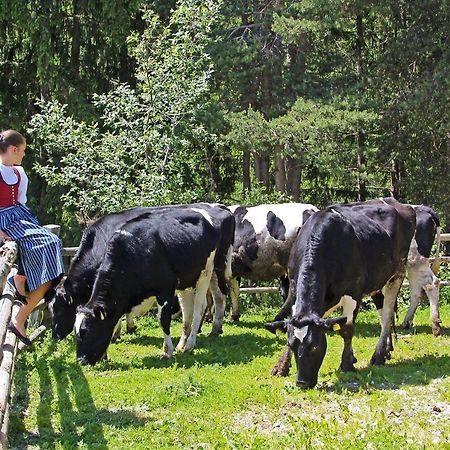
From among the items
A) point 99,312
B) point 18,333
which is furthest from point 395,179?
point 18,333

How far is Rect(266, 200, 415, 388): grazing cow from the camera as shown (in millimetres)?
8555

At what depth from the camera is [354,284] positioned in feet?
31.4

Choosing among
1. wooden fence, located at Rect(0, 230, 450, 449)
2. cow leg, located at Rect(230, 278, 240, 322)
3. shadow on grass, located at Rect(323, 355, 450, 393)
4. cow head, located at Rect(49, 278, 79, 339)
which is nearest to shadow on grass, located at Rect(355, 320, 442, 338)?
cow leg, located at Rect(230, 278, 240, 322)

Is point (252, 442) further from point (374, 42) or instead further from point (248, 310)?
point (374, 42)

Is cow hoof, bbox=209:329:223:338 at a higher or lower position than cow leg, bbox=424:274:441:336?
lower

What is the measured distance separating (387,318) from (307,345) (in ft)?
7.55

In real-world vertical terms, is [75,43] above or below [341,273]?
above

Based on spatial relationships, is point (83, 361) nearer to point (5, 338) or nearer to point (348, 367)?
point (348, 367)

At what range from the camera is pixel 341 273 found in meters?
9.38

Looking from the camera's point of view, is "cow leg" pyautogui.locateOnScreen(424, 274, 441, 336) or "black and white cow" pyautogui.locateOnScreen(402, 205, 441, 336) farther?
"black and white cow" pyautogui.locateOnScreen(402, 205, 441, 336)

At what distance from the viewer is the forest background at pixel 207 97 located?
15.3 meters

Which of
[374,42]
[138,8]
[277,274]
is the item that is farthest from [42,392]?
[374,42]

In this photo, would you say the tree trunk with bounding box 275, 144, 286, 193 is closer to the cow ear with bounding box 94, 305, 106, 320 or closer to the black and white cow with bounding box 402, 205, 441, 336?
the black and white cow with bounding box 402, 205, 441, 336

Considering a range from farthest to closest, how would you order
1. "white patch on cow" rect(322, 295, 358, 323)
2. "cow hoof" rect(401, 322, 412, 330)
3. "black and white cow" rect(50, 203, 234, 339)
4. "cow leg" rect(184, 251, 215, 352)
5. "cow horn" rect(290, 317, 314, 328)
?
1. "cow hoof" rect(401, 322, 412, 330)
2. "cow leg" rect(184, 251, 215, 352)
3. "black and white cow" rect(50, 203, 234, 339)
4. "white patch on cow" rect(322, 295, 358, 323)
5. "cow horn" rect(290, 317, 314, 328)
